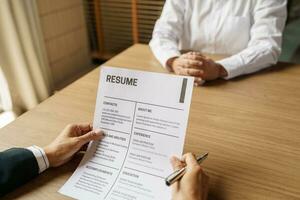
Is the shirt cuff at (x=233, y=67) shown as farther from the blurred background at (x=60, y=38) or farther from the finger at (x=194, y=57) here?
the blurred background at (x=60, y=38)

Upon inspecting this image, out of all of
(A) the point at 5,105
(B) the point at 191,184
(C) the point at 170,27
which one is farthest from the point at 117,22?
(B) the point at 191,184

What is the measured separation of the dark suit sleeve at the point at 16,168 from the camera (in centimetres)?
66

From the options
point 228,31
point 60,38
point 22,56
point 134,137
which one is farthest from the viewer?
point 60,38

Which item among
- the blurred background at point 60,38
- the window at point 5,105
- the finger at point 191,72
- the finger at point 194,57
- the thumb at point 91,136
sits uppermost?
the finger at point 194,57

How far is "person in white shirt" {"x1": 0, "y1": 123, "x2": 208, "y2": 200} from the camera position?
1.95ft

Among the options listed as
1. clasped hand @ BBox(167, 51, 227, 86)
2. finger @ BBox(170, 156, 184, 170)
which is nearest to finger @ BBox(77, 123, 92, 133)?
finger @ BBox(170, 156, 184, 170)

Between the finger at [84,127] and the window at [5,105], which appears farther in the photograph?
the window at [5,105]

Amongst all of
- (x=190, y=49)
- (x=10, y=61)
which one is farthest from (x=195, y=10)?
(x=10, y=61)

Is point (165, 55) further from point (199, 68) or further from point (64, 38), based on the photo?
point (64, 38)

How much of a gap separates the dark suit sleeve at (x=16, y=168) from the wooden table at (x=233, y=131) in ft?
0.07

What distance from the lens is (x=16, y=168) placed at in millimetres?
672

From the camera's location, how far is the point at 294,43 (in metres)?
1.59

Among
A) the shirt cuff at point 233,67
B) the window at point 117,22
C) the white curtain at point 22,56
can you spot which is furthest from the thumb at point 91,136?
the window at point 117,22

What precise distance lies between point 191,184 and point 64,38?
201 cm
